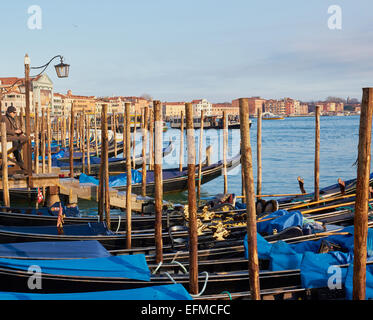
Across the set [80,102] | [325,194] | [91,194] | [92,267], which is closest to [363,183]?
[92,267]

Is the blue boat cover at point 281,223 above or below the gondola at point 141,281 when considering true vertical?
above

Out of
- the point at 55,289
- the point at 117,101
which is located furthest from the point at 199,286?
the point at 117,101

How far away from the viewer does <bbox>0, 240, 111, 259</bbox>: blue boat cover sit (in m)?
5.01

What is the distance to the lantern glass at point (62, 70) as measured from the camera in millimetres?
8211

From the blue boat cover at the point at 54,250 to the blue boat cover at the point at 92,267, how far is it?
41cm

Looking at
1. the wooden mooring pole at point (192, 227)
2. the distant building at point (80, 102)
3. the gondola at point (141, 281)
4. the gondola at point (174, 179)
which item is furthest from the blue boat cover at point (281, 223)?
the distant building at point (80, 102)

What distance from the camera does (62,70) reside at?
325 inches

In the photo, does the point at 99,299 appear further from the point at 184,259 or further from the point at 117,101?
the point at 117,101

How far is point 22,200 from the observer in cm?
1178

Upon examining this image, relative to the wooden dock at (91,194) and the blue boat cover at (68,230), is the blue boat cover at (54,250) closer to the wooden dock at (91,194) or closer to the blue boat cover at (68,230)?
the blue boat cover at (68,230)

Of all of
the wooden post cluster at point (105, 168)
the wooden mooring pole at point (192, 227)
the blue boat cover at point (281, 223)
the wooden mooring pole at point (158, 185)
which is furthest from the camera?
the wooden post cluster at point (105, 168)

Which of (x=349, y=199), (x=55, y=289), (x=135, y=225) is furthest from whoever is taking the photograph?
(x=349, y=199)

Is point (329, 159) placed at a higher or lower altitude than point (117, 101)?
lower
